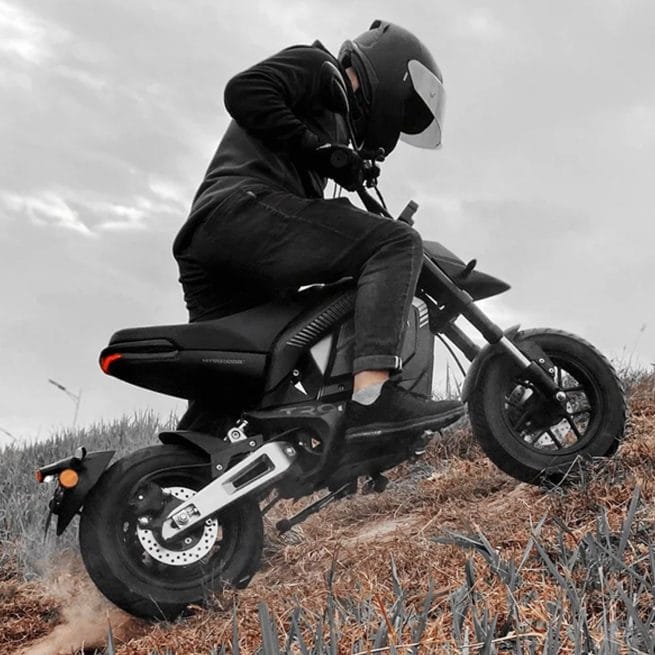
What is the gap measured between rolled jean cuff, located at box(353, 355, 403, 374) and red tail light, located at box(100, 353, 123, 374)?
0.93 meters

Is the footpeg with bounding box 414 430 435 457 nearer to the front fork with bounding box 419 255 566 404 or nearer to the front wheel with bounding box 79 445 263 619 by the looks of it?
the front fork with bounding box 419 255 566 404

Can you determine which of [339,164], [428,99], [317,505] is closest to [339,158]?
[339,164]

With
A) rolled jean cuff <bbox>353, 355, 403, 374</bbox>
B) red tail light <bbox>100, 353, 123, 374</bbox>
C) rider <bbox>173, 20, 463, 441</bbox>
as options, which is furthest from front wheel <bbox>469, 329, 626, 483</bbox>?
red tail light <bbox>100, 353, 123, 374</bbox>

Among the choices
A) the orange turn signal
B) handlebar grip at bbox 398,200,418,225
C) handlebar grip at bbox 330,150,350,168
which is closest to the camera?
the orange turn signal

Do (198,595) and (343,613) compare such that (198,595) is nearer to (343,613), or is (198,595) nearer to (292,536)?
(292,536)

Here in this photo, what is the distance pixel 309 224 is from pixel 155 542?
4.36 feet

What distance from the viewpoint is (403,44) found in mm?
4039

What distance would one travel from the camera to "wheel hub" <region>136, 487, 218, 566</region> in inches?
139

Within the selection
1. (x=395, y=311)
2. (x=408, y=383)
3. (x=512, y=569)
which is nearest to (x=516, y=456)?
(x=408, y=383)

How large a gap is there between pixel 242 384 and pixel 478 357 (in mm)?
1057

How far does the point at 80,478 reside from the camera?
3490 millimetres

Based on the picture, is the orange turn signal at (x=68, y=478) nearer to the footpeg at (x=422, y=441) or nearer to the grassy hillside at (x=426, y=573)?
the grassy hillside at (x=426, y=573)

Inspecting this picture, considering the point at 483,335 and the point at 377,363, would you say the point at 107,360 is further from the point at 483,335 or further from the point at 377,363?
the point at 483,335

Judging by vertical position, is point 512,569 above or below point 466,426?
below
